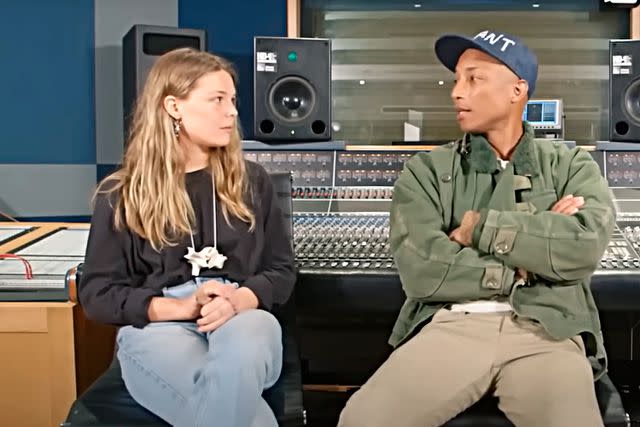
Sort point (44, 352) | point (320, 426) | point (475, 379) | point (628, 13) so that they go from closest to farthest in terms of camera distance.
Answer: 1. point (475, 379)
2. point (44, 352)
3. point (320, 426)
4. point (628, 13)

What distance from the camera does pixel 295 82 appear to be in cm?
305

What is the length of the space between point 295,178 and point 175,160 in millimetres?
1082

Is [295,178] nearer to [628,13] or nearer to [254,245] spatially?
[254,245]

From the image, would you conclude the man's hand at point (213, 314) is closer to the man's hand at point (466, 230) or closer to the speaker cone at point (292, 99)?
the man's hand at point (466, 230)

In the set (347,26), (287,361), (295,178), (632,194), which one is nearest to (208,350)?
(287,361)

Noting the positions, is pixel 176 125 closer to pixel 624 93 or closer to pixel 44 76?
pixel 624 93

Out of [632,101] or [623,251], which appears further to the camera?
[632,101]

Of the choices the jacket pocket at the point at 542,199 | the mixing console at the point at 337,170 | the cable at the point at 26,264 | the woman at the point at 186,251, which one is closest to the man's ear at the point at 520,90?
the jacket pocket at the point at 542,199

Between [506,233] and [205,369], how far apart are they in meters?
0.70

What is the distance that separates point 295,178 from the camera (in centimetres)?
295

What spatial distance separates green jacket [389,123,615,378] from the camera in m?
1.75

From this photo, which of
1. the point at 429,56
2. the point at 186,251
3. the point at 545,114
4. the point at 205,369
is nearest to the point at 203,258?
the point at 186,251

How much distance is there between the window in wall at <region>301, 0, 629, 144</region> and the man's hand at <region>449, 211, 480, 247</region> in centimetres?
200

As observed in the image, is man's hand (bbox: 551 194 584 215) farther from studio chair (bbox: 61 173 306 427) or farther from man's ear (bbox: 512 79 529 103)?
studio chair (bbox: 61 173 306 427)
